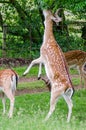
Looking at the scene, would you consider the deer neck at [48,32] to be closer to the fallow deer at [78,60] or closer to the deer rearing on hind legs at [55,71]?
the deer rearing on hind legs at [55,71]

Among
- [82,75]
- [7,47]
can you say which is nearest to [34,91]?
[82,75]

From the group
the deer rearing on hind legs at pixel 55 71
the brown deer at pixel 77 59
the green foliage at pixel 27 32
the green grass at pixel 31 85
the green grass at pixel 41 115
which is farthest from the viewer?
the green foliage at pixel 27 32

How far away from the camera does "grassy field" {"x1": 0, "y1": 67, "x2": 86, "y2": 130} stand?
26.1ft

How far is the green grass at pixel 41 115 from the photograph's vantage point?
26.1 feet

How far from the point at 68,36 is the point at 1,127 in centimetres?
1422

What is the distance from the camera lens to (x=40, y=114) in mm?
10148

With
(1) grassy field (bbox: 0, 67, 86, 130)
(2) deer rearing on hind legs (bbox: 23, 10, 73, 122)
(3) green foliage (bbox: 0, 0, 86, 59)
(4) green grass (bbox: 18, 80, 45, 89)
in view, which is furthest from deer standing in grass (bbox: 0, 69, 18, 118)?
(3) green foliage (bbox: 0, 0, 86, 59)

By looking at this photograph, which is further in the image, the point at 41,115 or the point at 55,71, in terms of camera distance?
the point at 55,71

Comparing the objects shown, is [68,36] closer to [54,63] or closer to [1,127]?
[54,63]

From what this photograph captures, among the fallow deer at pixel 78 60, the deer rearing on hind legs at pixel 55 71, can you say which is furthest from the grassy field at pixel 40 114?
the fallow deer at pixel 78 60

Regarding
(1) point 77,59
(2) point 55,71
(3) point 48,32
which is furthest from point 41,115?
(1) point 77,59

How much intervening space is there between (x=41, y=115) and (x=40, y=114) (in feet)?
1.00

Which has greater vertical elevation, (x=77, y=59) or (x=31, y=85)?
(x=77, y=59)

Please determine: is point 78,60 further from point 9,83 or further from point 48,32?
point 9,83
